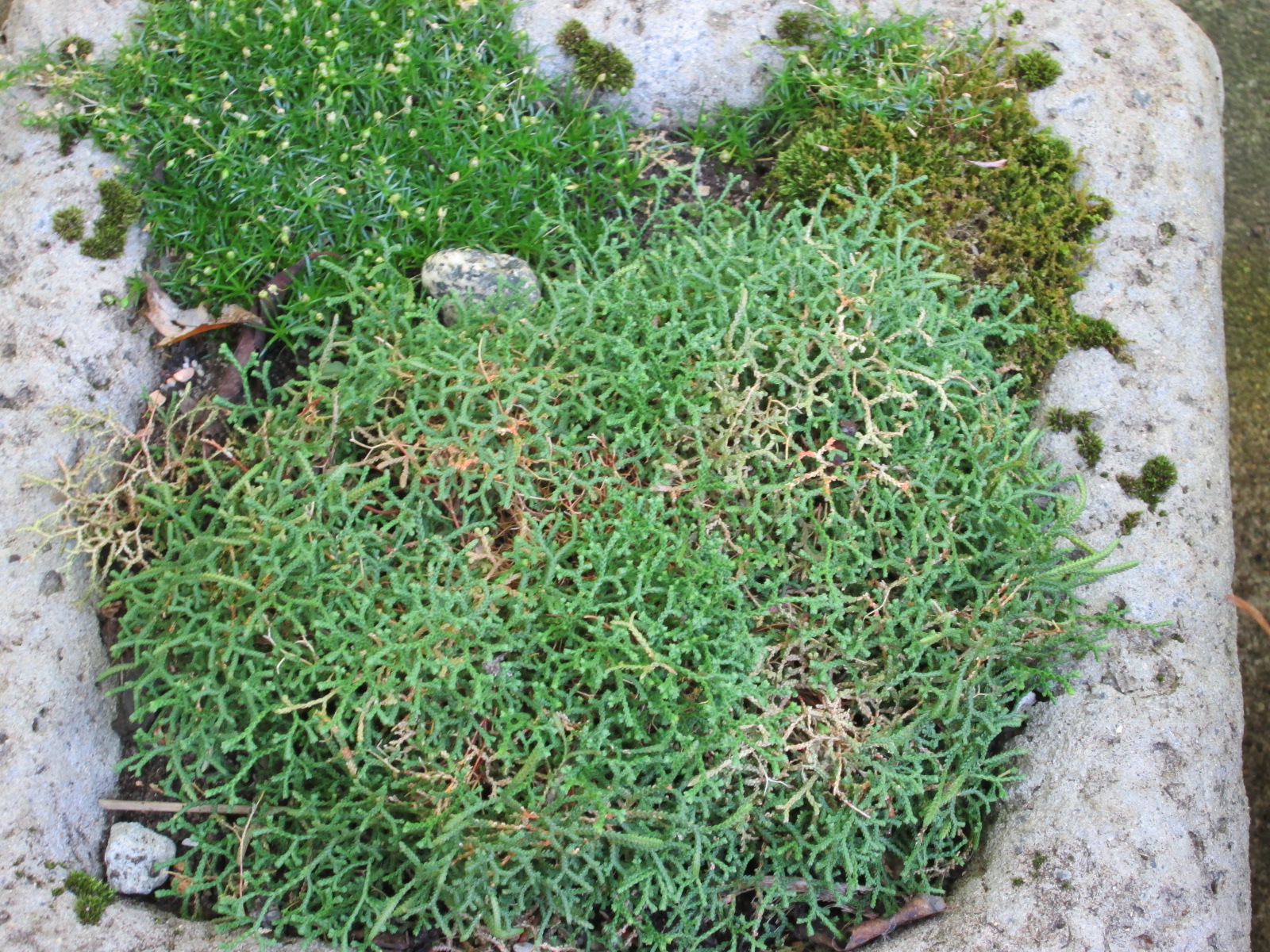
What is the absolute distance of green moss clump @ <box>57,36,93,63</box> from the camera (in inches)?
151

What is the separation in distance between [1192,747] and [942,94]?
97.3 inches

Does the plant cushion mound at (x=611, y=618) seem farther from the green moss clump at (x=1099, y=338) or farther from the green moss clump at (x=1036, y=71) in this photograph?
the green moss clump at (x=1036, y=71)

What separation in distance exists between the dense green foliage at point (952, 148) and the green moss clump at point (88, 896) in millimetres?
3217

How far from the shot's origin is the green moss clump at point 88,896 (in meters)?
2.81

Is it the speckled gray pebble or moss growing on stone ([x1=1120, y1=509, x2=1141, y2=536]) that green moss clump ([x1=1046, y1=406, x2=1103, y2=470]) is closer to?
moss growing on stone ([x1=1120, y1=509, x2=1141, y2=536])

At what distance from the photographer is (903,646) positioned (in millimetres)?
3039

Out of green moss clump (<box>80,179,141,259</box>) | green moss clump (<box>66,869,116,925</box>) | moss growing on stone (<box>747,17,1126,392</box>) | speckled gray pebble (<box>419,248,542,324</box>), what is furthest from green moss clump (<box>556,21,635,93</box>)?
green moss clump (<box>66,869,116,925</box>)

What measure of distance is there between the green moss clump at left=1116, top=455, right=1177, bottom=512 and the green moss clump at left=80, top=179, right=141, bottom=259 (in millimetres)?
3547

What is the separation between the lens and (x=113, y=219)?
12.0 feet

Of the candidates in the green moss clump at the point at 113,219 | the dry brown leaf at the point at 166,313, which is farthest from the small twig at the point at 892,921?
the green moss clump at the point at 113,219

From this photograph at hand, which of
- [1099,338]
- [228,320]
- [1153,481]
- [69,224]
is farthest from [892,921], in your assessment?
[69,224]

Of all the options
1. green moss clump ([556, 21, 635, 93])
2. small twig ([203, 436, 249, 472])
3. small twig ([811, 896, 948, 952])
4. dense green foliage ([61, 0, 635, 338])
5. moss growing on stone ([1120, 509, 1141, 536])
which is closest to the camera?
small twig ([811, 896, 948, 952])

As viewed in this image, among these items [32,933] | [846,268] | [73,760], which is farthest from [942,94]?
[32,933]

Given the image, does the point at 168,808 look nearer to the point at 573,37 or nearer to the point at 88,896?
the point at 88,896
